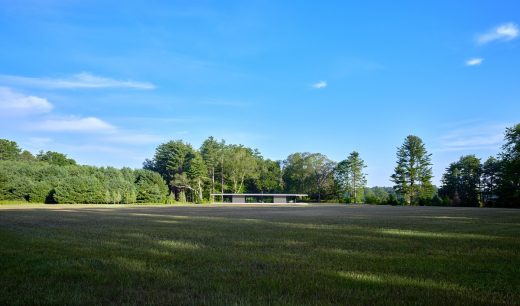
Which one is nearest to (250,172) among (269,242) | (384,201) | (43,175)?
(384,201)

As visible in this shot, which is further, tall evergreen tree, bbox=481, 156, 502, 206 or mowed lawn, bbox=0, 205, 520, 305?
tall evergreen tree, bbox=481, 156, 502, 206

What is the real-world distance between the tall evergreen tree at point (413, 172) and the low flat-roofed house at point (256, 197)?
24.6 m

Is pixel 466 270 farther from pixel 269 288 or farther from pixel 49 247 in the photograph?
pixel 49 247

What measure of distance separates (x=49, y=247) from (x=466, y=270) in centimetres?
996

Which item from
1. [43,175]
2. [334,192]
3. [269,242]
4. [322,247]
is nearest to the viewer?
[322,247]

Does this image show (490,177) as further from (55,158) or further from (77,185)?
(55,158)

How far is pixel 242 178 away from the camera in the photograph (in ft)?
357

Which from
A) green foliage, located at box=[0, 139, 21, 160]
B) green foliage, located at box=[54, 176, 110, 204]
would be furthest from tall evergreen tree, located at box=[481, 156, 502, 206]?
green foliage, located at box=[0, 139, 21, 160]

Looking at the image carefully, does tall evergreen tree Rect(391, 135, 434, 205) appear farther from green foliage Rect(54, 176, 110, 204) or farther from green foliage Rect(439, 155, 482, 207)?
green foliage Rect(54, 176, 110, 204)

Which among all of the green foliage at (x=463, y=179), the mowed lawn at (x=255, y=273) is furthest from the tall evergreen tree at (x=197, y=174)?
the mowed lawn at (x=255, y=273)

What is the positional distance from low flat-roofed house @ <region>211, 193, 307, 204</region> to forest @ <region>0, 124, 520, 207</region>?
5.47m

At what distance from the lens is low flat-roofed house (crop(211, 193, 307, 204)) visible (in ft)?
315

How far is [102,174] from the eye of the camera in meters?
85.9

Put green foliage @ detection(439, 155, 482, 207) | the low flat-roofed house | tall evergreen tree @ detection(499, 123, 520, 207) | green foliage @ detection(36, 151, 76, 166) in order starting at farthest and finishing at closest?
1. green foliage @ detection(36, 151, 76, 166)
2. the low flat-roofed house
3. green foliage @ detection(439, 155, 482, 207)
4. tall evergreen tree @ detection(499, 123, 520, 207)
